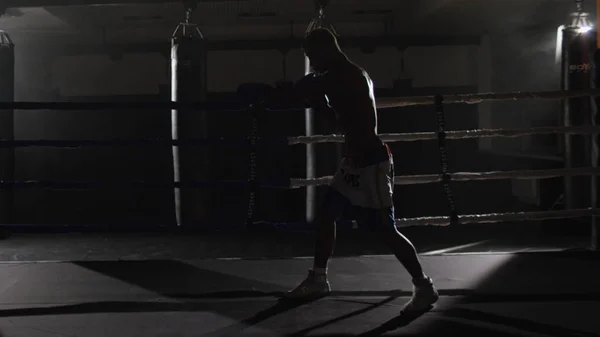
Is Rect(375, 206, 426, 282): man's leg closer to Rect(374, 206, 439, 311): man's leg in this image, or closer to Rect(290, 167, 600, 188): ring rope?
Rect(374, 206, 439, 311): man's leg

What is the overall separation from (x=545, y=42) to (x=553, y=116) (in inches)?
45.1

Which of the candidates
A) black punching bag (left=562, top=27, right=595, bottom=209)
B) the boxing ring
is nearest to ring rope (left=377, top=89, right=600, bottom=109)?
the boxing ring

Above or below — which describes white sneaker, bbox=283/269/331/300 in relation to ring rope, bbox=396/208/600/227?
below

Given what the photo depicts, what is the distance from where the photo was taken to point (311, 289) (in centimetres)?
285

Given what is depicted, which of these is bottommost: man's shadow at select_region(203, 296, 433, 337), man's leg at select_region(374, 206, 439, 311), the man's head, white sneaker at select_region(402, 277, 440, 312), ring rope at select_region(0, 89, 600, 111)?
man's shadow at select_region(203, 296, 433, 337)

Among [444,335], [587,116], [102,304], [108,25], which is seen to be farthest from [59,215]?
[444,335]

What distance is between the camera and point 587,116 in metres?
5.45

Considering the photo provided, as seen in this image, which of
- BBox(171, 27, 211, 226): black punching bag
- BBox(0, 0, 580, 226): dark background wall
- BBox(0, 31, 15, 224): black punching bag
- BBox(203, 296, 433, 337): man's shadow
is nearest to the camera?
BBox(203, 296, 433, 337): man's shadow

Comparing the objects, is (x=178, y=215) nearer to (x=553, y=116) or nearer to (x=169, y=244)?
(x=169, y=244)

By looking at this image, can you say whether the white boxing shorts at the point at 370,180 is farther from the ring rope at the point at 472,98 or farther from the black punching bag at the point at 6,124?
the black punching bag at the point at 6,124

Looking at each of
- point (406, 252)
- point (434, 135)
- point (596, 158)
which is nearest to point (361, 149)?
point (406, 252)

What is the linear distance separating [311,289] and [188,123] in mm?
2755

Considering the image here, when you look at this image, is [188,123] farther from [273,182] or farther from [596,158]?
[596,158]

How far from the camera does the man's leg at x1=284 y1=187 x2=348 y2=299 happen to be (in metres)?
2.82
